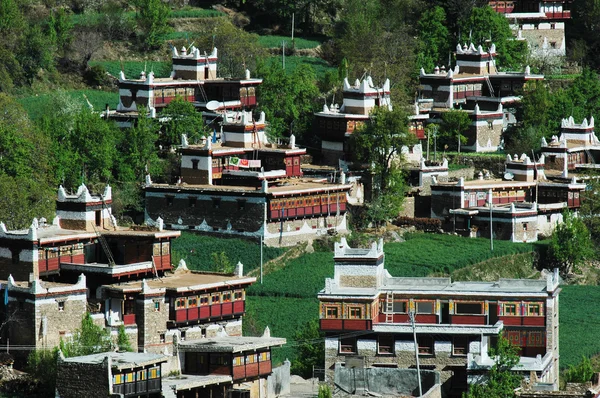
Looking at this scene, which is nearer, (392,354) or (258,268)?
(392,354)

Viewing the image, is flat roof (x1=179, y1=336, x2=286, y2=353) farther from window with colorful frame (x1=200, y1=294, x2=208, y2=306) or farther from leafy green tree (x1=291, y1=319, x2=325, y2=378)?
leafy green tree (x1=291, y1=319, x2=325, y2=378)

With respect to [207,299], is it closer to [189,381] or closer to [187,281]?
[187,281]

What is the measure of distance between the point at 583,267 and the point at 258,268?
23.8m

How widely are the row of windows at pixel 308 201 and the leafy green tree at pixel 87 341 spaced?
31358 mm

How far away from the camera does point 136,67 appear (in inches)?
6555

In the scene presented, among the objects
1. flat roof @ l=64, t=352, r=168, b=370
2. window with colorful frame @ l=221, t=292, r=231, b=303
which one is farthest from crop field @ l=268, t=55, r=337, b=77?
flat roof @ l=64, t=352, r=168, b=370

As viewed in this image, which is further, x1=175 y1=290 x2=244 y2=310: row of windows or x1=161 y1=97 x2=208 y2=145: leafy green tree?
x1=161 y1=97 x2=208 y2=145: leafy green tree

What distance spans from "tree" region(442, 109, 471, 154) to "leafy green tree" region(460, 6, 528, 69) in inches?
614

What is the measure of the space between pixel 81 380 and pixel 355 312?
1670cm

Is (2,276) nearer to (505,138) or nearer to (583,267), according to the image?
(583,267)

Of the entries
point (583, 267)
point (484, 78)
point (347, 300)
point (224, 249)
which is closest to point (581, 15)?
point (484, 78)

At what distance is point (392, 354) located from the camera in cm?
11044

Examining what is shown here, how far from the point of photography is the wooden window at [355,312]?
111 metres

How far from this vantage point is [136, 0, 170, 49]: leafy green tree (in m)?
173
